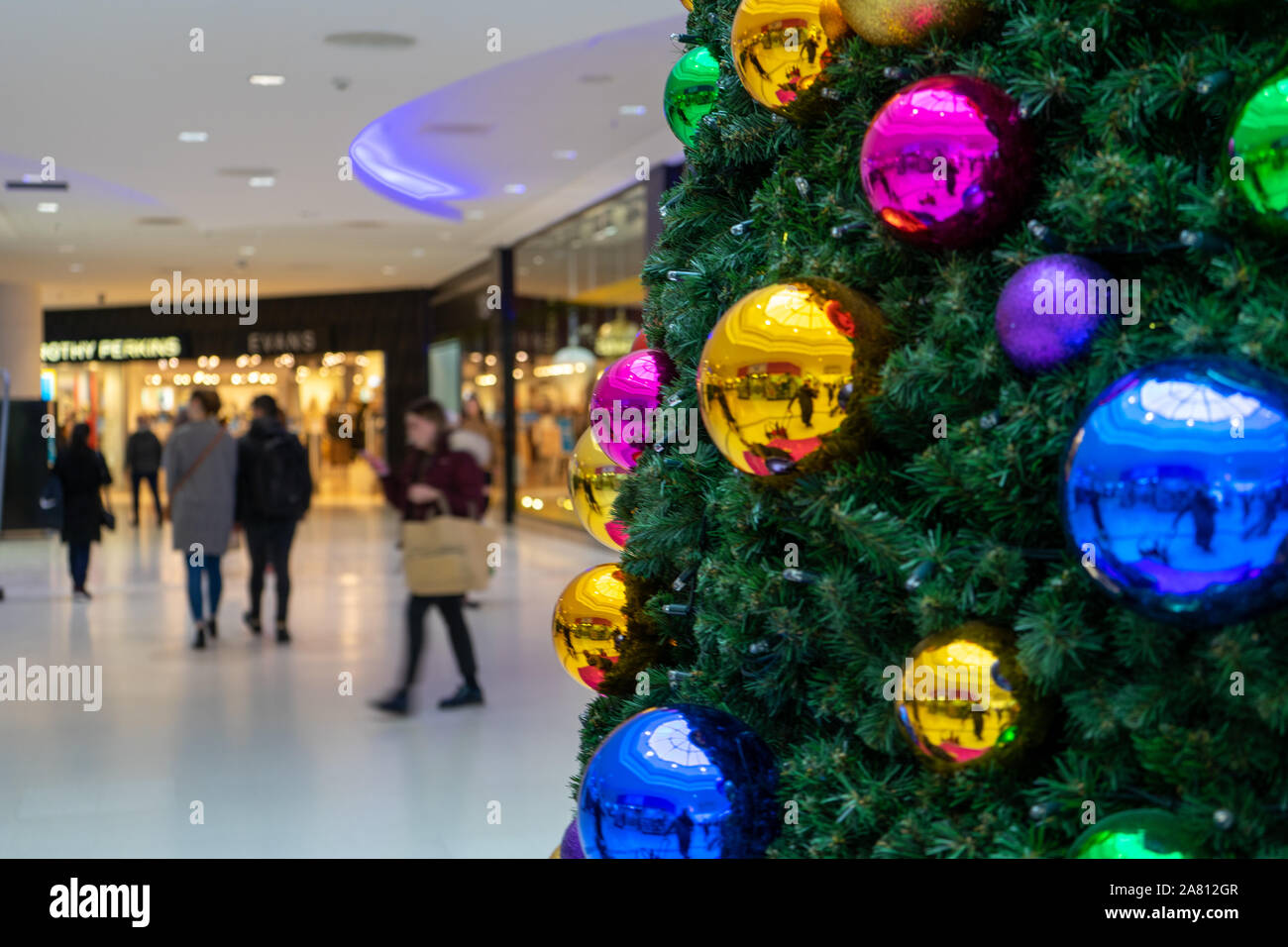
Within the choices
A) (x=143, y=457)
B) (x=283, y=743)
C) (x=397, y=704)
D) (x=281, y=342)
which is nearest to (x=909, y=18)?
(x=283, y=743)

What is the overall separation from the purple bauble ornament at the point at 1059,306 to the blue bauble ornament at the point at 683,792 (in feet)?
1.85

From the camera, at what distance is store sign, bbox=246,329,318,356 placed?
24984 mm

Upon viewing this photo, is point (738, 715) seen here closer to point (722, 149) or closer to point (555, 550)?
point (722, 149)

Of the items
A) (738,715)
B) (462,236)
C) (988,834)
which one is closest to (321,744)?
(738,715)

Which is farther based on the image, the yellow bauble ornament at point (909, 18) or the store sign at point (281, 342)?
the store sign at point (281, 342)

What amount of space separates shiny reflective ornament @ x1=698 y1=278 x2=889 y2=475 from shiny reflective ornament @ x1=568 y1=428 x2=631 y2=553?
0.74 m

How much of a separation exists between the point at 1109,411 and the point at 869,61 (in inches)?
21.9

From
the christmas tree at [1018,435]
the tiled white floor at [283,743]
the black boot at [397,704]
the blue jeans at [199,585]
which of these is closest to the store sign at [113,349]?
the tiled white floor at [283,743]

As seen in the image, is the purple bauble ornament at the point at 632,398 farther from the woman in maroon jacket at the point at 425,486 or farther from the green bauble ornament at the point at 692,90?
the woman in maroon jacket at the point at 425,486

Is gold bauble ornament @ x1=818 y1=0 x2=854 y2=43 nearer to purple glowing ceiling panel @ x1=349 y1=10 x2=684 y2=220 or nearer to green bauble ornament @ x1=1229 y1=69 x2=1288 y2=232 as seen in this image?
green bauble ornament @ x1=1229 y1=69 x2=1288 y2=232

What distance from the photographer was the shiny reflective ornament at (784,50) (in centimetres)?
147

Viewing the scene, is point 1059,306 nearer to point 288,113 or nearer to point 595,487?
point 595,487

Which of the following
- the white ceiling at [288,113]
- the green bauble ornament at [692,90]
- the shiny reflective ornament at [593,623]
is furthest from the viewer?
the white ceiling at [288,113]

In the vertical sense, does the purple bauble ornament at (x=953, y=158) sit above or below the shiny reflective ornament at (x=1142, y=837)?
above
